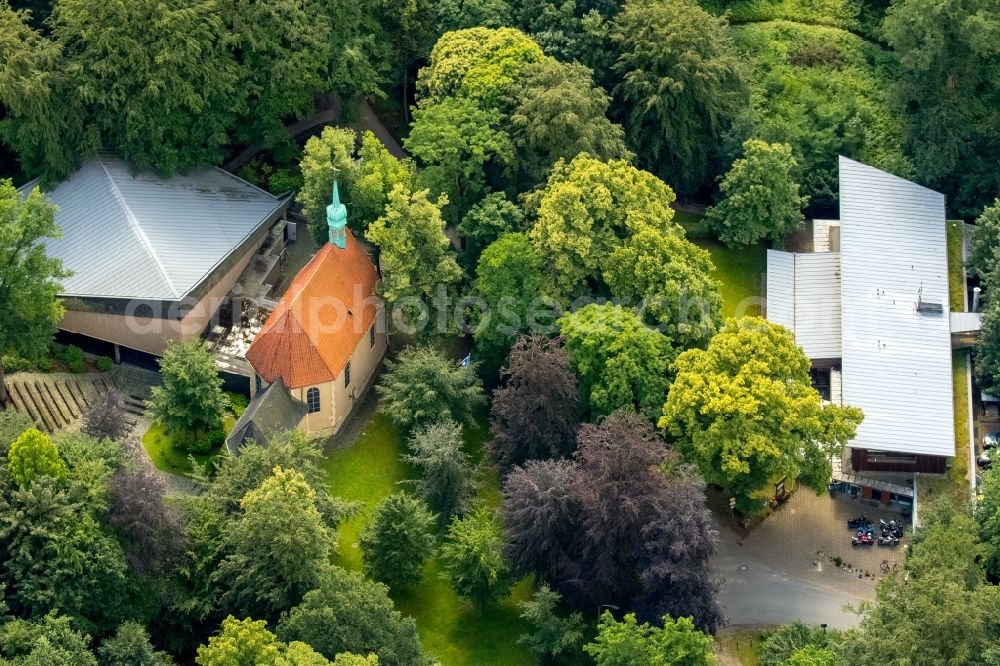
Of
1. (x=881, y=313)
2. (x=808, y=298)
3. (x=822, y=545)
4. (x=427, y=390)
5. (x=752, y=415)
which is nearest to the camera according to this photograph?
(x=752, y=415)

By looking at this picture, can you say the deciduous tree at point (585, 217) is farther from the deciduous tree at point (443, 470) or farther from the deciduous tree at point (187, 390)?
the deciduous tree at point (187, 390)

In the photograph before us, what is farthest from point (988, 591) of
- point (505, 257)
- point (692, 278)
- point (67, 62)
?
point (67, 62)

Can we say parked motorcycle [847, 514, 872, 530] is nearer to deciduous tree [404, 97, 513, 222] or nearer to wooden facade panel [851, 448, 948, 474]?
wooden facade panel [851, 448, 948, 474]

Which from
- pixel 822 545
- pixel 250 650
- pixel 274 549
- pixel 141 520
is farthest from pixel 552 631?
pixel 141 520

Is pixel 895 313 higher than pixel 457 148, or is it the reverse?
pixel 457 148

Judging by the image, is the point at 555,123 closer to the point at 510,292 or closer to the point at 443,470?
the point at 510,292

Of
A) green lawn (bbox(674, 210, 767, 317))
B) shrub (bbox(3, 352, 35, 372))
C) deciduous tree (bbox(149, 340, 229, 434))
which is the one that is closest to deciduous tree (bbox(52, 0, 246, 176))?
shrub (bbox(3, 352, 35, 372))
